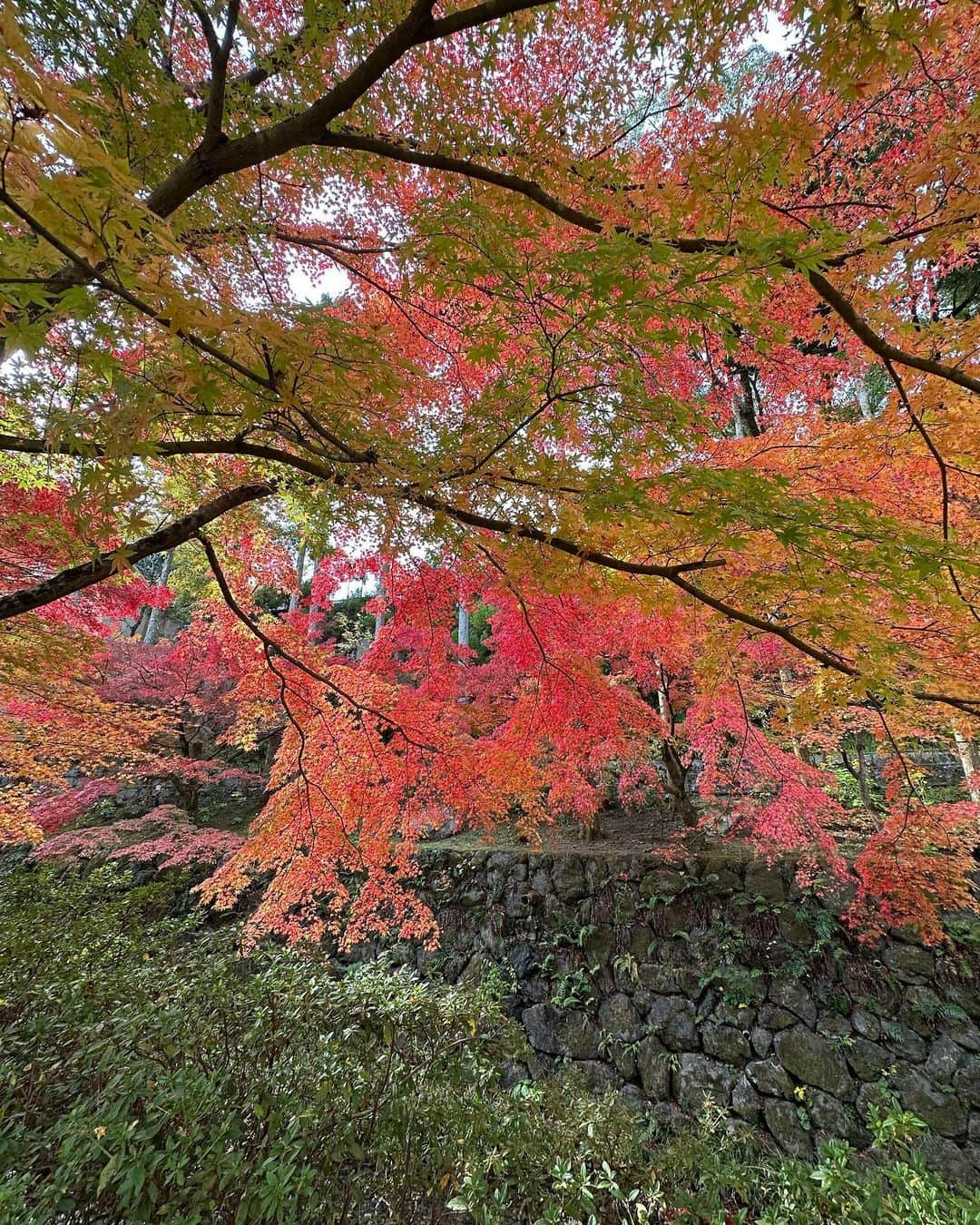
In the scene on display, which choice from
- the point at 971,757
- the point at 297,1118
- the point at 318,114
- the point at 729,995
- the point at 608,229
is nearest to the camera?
the point at 318,114

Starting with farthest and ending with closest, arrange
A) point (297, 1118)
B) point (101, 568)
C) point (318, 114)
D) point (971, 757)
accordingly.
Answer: point (971, 757), point (101, 568), point (297, 1118), point (318, 114)

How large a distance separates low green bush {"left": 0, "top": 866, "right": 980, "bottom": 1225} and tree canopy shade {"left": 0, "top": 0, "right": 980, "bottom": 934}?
1.56 meters

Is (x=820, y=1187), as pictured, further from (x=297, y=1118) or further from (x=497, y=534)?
(x=497, y=534)

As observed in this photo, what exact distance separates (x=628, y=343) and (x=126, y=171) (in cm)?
174

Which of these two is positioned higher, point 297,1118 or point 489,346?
point 489,346

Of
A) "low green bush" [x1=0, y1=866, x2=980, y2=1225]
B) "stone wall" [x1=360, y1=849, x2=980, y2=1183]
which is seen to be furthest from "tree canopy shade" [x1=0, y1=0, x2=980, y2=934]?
"low green bush" [x1=0, y1=866, x2=980, y2=1225]

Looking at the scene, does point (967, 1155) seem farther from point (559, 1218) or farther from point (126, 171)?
point (126, 171)

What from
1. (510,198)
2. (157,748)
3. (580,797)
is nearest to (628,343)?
(510,198)

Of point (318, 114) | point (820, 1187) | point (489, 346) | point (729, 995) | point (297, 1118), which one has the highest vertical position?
point (318, 114)

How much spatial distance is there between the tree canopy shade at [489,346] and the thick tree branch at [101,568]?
0.02 m

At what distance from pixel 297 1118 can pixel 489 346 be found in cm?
354

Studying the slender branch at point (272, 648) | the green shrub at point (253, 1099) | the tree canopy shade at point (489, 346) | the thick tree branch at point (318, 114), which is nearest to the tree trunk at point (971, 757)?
the tree canopy shade at point (489, 346)

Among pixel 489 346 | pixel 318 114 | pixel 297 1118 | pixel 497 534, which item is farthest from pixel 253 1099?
pixel 318 114

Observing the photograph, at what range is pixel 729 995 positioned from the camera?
5980mm
